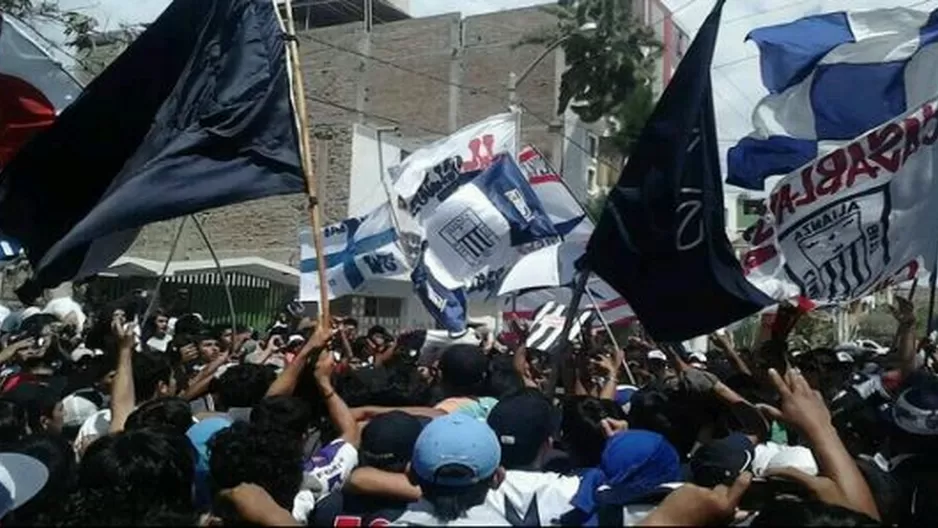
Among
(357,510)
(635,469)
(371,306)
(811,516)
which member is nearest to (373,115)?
(371,306)

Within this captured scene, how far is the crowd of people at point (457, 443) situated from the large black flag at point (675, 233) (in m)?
0.29

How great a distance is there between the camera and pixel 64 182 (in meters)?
6.57

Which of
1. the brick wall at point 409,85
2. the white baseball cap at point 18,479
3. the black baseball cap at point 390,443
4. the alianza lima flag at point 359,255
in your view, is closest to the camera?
the white baseball cap at point 18,479

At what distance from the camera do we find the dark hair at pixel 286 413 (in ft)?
14.6

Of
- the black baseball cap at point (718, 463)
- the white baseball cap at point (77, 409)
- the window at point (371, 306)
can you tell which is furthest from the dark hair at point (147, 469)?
the window at point (371, 306)

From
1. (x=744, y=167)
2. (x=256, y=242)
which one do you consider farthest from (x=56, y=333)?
(x=256, y=242)

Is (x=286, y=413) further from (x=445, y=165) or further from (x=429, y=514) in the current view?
(x=445, y=165)

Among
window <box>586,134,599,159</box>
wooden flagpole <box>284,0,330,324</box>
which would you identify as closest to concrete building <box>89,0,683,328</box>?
window <box>586,134,599,159</box>

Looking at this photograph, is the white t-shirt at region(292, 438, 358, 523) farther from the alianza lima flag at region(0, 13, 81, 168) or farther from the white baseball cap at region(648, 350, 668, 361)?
the white baseball cap at region(648, 350, 668, 361)

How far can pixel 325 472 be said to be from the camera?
4.43 meters

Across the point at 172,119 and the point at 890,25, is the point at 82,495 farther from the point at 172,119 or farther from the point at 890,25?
the point at 890,25

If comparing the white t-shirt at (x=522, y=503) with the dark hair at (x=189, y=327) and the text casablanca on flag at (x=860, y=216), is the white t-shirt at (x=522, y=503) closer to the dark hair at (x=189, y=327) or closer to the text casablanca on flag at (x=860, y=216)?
the text casablanca on flag at (x=860, y=216)

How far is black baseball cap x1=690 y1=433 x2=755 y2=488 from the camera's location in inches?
157

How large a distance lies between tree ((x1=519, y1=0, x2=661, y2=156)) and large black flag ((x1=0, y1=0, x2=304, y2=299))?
29252 mm
